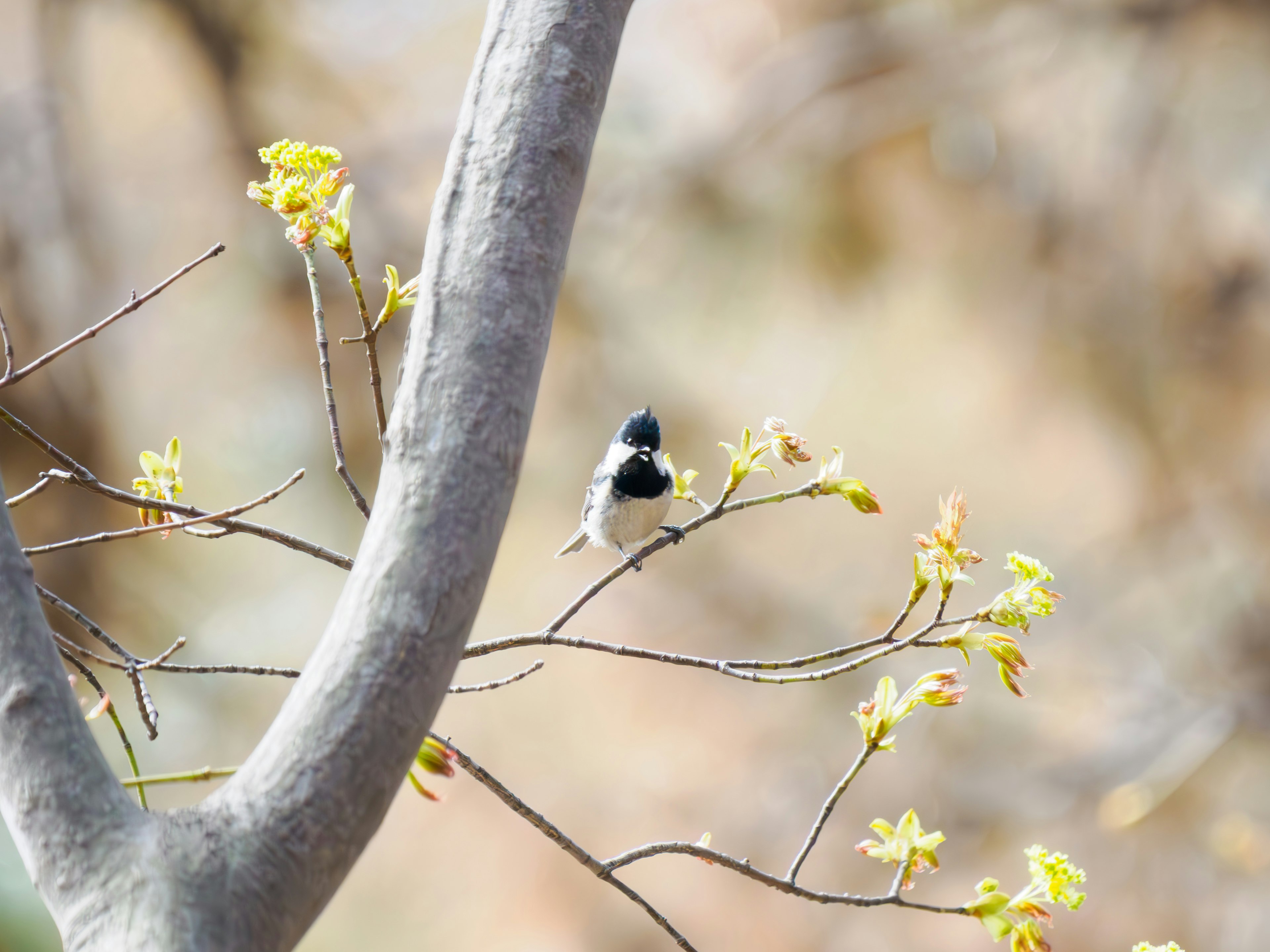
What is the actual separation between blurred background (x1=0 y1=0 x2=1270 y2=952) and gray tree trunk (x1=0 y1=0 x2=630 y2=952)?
1900 mm

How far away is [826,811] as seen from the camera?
57cm

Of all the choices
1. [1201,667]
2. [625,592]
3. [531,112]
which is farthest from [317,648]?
[1201,667]

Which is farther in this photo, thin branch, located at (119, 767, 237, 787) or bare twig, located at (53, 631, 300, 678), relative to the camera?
bare twig, located at (53, 631, 300, 678)

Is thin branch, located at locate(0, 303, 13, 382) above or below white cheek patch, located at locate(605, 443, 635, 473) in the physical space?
below

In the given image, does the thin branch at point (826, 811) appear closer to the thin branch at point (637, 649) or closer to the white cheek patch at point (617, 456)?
the thin branch at point (637, 649)

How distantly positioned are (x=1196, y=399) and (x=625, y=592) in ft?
5.29

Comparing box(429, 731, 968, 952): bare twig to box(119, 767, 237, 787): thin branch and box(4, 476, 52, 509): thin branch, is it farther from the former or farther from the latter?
box(4, 476, 52, 509): thin branch

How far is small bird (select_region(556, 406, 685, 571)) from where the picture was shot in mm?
1304

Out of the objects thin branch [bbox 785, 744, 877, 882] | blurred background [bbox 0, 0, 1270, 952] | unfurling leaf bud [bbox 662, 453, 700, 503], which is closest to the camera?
thin branch [bbox 785, 744, 877, 882]

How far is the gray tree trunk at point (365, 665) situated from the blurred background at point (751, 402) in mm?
1900

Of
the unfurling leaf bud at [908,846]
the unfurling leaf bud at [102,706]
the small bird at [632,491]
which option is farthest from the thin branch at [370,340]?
the small bird at [632,491]

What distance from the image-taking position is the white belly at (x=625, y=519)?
4.31ft

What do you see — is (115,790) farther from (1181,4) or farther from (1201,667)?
(1181,4)

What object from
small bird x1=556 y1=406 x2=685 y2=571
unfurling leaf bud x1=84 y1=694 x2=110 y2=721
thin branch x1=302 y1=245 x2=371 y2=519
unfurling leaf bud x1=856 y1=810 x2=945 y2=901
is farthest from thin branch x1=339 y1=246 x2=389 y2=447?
small bird x1=556 y1=406 x2=685 y2=571
